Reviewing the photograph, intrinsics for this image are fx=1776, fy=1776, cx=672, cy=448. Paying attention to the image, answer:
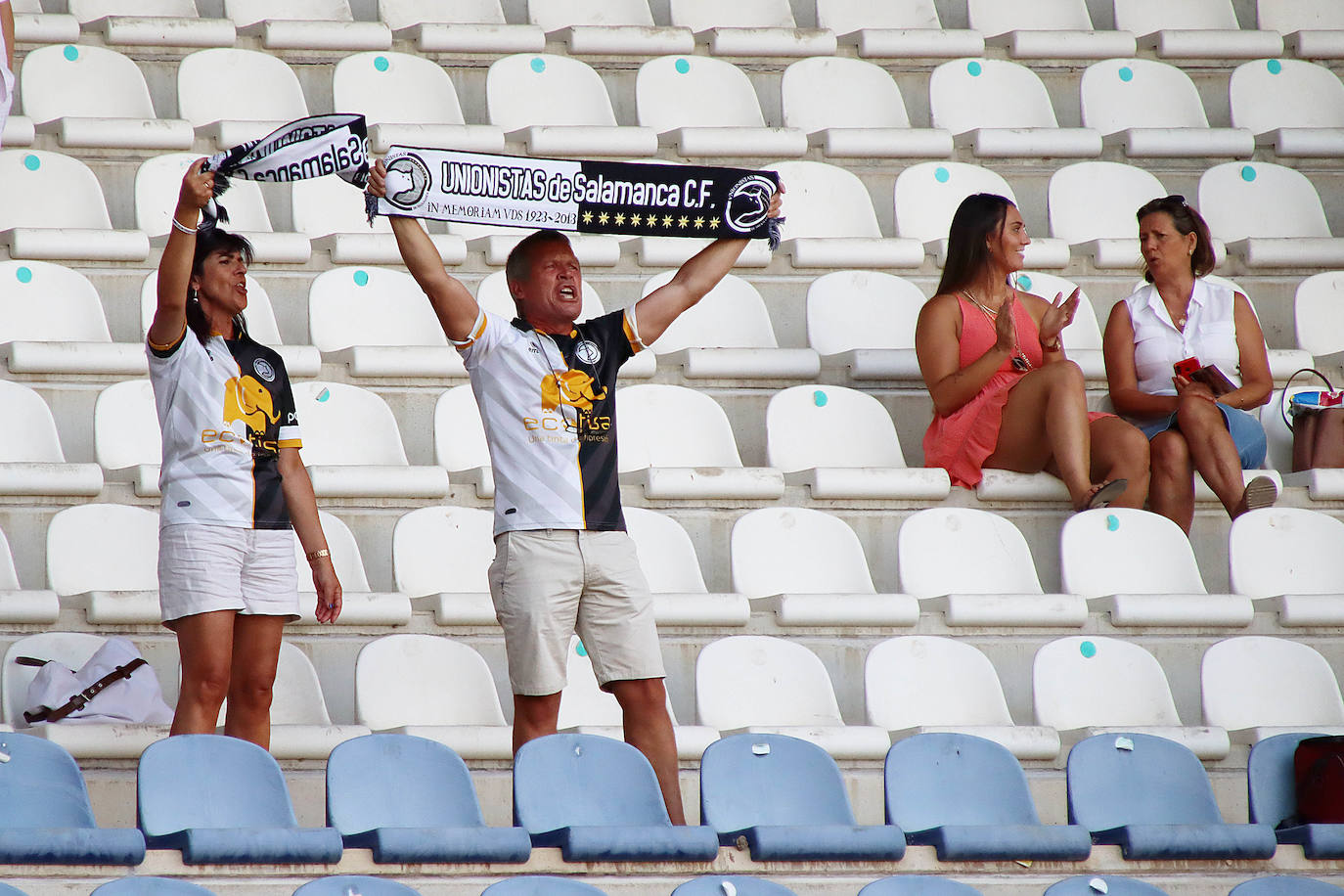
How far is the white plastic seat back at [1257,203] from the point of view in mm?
5609

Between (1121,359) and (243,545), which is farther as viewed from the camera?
(1121,359)

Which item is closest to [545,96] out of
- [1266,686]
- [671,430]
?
[671,430]

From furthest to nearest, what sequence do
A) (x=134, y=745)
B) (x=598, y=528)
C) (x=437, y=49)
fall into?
(x=437, y=49) → (x=134, y=745) → (x=598, y=528)

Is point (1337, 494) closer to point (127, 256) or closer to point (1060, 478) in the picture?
point (1060, 478)

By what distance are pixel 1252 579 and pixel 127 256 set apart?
313 centimetres

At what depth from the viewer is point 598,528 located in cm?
336

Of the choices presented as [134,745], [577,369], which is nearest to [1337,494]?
[577,369]

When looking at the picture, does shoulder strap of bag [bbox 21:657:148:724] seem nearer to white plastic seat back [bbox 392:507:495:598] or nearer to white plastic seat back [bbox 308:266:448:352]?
white plastic seat back [bbox 392:507:495:598]

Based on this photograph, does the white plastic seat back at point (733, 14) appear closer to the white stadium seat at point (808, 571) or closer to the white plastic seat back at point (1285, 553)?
the white stadium seat at point (808, 571)

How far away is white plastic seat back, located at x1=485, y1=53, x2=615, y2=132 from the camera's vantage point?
5.64m

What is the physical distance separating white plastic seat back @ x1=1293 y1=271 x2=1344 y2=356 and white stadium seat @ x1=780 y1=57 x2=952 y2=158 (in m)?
1.19

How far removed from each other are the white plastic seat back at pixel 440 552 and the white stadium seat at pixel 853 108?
206 cm

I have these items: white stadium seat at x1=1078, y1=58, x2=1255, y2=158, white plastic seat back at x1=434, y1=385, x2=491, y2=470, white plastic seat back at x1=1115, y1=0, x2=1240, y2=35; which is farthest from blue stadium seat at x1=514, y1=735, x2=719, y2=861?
white plastic seat back at x1=1115, y1=0, x2=1240, y2=35

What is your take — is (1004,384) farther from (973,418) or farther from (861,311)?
(861,311)
